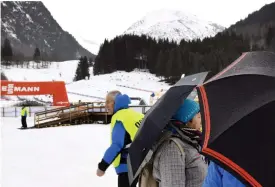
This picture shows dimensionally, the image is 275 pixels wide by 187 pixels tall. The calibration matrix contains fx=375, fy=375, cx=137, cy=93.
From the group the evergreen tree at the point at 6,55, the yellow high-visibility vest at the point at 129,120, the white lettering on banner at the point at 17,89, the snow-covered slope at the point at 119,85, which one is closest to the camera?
the yellow high-visibility vest at the point at 129,120

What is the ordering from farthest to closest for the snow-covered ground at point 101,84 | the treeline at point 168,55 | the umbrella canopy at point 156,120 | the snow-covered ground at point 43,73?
the snow-covered ground at point 43,73, the treeline at point 168,55, the snow-covered ground at point 101,84, the umbrella canopy at point 156,120

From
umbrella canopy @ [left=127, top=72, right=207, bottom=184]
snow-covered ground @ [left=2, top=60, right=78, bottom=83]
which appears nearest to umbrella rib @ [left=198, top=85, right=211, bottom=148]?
umbrella canopy @ [left=127, top=72, right=207, bottom=184]

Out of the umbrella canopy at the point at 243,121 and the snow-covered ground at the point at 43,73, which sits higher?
the snow-covered ground at the point at 43,73

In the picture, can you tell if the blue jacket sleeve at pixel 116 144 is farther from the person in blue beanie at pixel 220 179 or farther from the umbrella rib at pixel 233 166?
the umbrella rib at pixel 233 166

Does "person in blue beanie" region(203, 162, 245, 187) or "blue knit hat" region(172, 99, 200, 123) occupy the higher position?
"blue knit hat" region(172, 99, 200, 123)

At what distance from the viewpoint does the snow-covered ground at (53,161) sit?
242 inches

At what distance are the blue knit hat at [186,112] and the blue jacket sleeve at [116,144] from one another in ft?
4.00

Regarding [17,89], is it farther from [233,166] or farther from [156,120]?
[233,166]

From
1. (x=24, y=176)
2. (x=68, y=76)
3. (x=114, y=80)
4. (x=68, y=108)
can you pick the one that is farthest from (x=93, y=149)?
(x=68, y=76)

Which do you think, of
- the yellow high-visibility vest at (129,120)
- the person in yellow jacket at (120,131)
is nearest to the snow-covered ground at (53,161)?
the person in yellow jacket at (120,131)

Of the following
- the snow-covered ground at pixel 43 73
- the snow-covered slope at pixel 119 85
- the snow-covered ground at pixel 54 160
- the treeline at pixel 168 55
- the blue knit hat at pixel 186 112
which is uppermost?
the treeline at pixel 168 55

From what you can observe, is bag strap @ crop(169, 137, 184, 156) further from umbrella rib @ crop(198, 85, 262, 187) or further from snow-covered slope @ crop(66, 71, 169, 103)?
snow-covered slope @ crop(66, 71, 169, 103)

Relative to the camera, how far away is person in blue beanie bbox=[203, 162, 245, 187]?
1210 millimetres

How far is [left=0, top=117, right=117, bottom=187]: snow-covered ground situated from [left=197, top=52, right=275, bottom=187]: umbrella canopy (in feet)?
16.1
